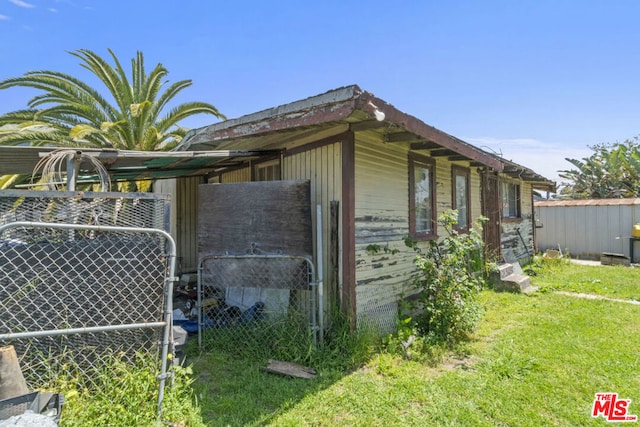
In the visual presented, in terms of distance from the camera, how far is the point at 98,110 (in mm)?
8570

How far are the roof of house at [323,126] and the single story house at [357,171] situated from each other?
0.03ft

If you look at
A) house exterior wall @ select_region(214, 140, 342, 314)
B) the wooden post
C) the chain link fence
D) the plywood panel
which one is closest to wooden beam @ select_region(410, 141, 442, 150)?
house exterior wall @ select_region(214, 140, 342, 314)

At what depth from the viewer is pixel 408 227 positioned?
16.9ft

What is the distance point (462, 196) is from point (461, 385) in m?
4.72

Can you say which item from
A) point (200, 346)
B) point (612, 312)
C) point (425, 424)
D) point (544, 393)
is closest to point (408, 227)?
point (544, 393)

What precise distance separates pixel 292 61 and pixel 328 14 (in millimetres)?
1583

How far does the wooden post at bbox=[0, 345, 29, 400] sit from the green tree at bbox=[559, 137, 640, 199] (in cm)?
2050

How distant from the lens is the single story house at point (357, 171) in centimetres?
362

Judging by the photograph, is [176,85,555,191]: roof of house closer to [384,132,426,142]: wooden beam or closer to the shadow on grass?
[384,132,426,142]: wooden beam

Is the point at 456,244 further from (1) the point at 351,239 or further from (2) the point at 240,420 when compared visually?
(2) the point at 240,420

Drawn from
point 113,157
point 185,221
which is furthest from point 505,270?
point 113,157

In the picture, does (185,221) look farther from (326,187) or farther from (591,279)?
(591,279)

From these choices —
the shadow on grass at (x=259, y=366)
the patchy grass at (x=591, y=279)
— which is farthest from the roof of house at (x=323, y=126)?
the patchy grass at (x=591, y=279)

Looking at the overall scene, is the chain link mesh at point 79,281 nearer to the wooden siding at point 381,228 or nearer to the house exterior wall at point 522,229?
the wooden siding at point 381,228
